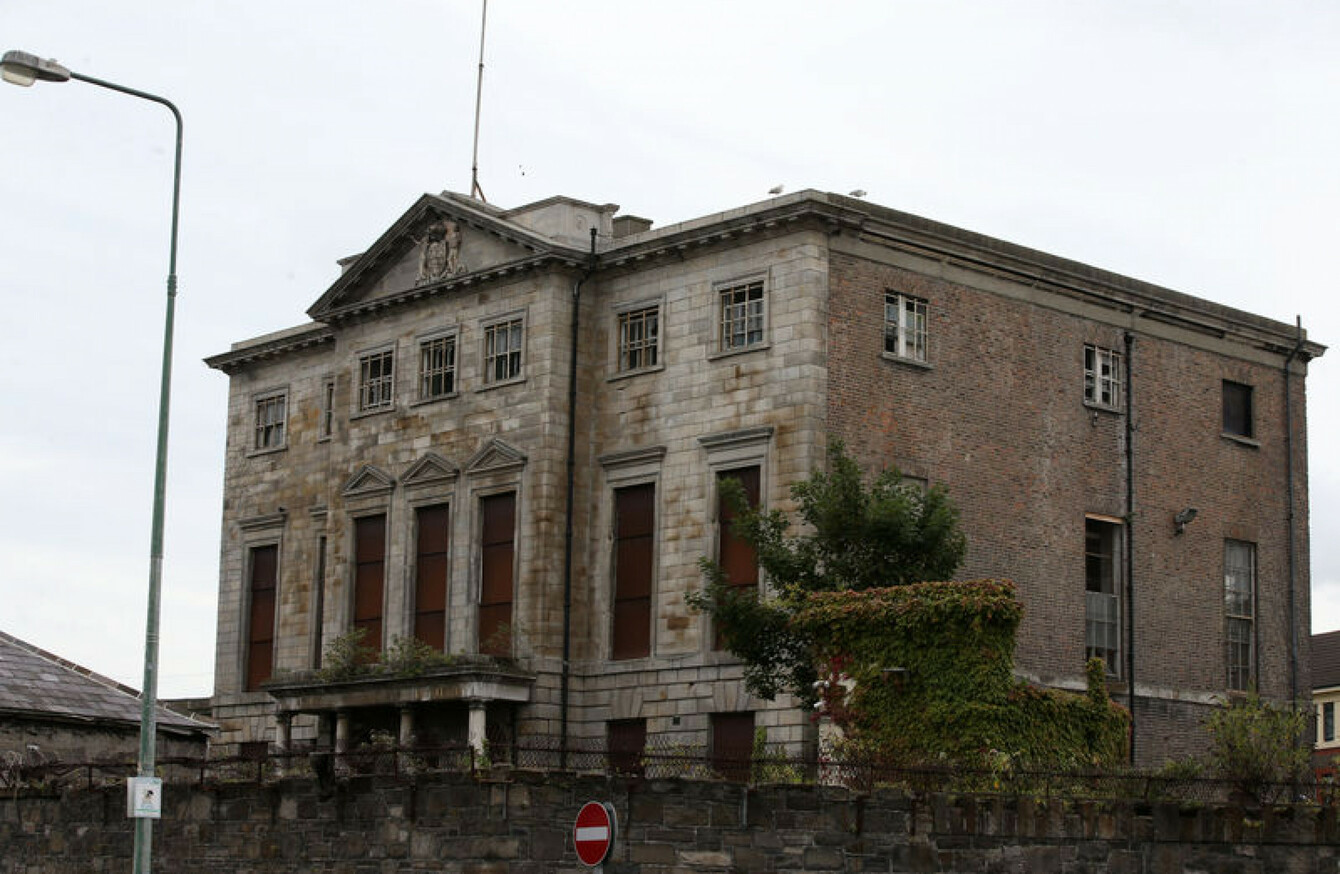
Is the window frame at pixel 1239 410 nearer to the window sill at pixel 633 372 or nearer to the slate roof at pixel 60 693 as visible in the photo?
the window sill at pixel 633 372

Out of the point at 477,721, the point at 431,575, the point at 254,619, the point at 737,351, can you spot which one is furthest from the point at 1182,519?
the point at 254,619

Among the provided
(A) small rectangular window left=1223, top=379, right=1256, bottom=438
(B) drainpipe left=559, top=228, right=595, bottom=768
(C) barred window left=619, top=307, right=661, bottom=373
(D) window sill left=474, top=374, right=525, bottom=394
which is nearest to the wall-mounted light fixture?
(A) small rectangular window left=1223, top=379, right=1256, bottom=438

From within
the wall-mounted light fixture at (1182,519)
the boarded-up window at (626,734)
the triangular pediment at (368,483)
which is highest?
the triangular pediment at (368,483)

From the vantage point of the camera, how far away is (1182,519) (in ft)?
166

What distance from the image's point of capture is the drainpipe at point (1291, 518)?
53.1m

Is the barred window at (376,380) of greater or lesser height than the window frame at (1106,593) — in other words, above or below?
above

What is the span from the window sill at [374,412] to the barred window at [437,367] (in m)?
1.04

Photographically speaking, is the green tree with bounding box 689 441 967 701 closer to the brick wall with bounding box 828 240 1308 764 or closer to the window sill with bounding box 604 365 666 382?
the brick wall with bounding box 828 240 1308 764

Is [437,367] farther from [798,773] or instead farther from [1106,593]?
[798,773]

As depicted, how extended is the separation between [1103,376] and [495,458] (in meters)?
13.2

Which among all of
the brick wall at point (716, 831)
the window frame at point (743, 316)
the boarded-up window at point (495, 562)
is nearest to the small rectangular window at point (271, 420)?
the boarded-up window at point (495, 562)

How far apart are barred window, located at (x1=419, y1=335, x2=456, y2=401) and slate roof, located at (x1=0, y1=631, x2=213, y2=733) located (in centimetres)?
890

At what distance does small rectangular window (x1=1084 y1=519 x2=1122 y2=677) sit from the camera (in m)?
48.9

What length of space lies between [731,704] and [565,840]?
49.7ft
